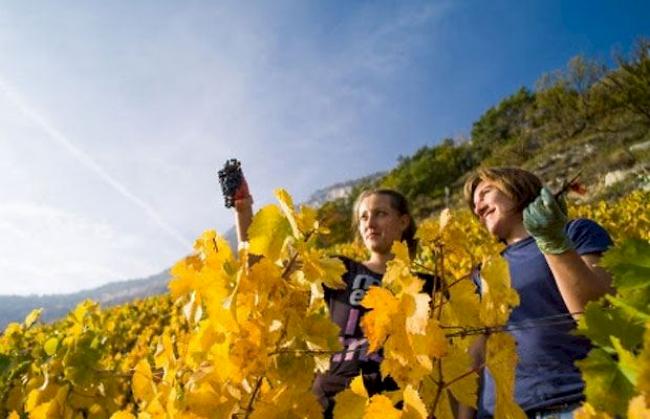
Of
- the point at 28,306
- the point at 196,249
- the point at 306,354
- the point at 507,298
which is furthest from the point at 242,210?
the point at 28,306

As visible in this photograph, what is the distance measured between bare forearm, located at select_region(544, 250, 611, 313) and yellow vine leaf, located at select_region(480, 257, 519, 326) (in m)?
0.89

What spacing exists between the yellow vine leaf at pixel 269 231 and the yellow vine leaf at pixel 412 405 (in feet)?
0.96

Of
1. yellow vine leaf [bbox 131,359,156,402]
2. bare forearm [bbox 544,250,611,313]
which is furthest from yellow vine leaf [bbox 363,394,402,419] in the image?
bare forearm [bbox 544,250,611,313]

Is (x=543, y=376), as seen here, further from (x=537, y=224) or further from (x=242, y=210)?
(x=242, y=210)

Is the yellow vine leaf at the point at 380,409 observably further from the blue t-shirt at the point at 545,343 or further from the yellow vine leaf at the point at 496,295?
the blue t-shirt at the point at 545,343

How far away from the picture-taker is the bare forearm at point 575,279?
1.50 m

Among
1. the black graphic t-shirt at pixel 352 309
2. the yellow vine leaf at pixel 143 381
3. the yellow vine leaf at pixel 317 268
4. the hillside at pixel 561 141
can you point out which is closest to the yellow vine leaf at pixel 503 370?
the yellow vine leaf at pixel 317 268

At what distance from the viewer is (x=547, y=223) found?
4.55 ft

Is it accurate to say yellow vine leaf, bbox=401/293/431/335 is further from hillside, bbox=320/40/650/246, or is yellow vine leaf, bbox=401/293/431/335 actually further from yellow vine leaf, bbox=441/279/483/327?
hillside, bbox=320/40/650/246

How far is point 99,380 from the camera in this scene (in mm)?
1559

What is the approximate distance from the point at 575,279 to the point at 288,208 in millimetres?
1134

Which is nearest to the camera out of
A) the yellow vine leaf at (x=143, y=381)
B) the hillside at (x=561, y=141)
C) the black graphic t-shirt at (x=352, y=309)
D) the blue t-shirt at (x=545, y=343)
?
the yellow vine leaf at (x=143, y=381)

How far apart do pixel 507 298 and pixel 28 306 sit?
21895 centimetres

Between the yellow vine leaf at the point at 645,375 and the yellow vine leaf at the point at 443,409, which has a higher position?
the yellow vine leaf at the point at 645,375
